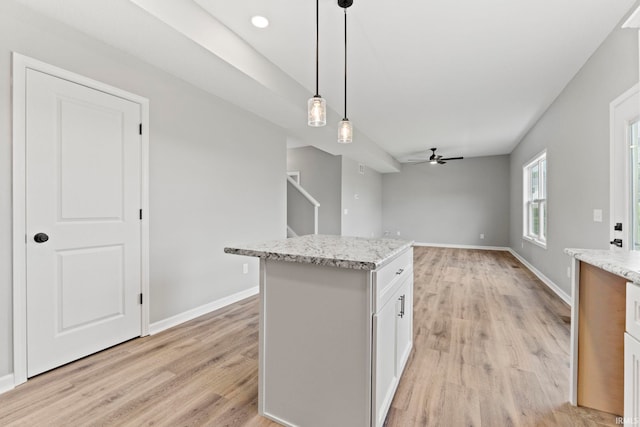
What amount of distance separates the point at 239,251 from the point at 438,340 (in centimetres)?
194

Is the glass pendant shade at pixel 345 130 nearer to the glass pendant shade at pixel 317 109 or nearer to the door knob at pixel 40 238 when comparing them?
the glass pendant shade at pixel 317 109

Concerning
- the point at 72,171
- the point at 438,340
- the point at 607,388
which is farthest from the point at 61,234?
the point at 607,388

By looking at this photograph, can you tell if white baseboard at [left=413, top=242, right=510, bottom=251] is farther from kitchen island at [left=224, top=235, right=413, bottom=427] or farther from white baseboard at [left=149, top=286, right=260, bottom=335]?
kitchen island at [left=224, top=235, right=413, bottom=427]

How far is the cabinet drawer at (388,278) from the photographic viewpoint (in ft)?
4.37

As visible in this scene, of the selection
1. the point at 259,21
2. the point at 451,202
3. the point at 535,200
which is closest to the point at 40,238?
the point at 259,21

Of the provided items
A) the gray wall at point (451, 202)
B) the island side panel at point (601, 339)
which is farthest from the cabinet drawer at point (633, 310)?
the gray wall at point (451, 202)

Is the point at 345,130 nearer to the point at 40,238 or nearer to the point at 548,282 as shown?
the point at 40,238

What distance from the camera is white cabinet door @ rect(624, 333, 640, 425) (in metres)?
1.14

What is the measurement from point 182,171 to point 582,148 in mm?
4037

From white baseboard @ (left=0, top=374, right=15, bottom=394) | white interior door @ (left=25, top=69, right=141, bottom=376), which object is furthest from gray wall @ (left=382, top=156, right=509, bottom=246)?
white baseboard @ (left=0, top=374, right=15, bottom=394)

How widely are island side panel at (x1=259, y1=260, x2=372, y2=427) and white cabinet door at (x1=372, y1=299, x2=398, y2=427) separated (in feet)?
0.13

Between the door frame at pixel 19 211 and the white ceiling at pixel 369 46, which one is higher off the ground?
the white ceiling at pixel 369 46

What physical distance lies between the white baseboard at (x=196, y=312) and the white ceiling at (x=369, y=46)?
222 centimetres

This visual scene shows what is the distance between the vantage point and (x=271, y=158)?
402cm
